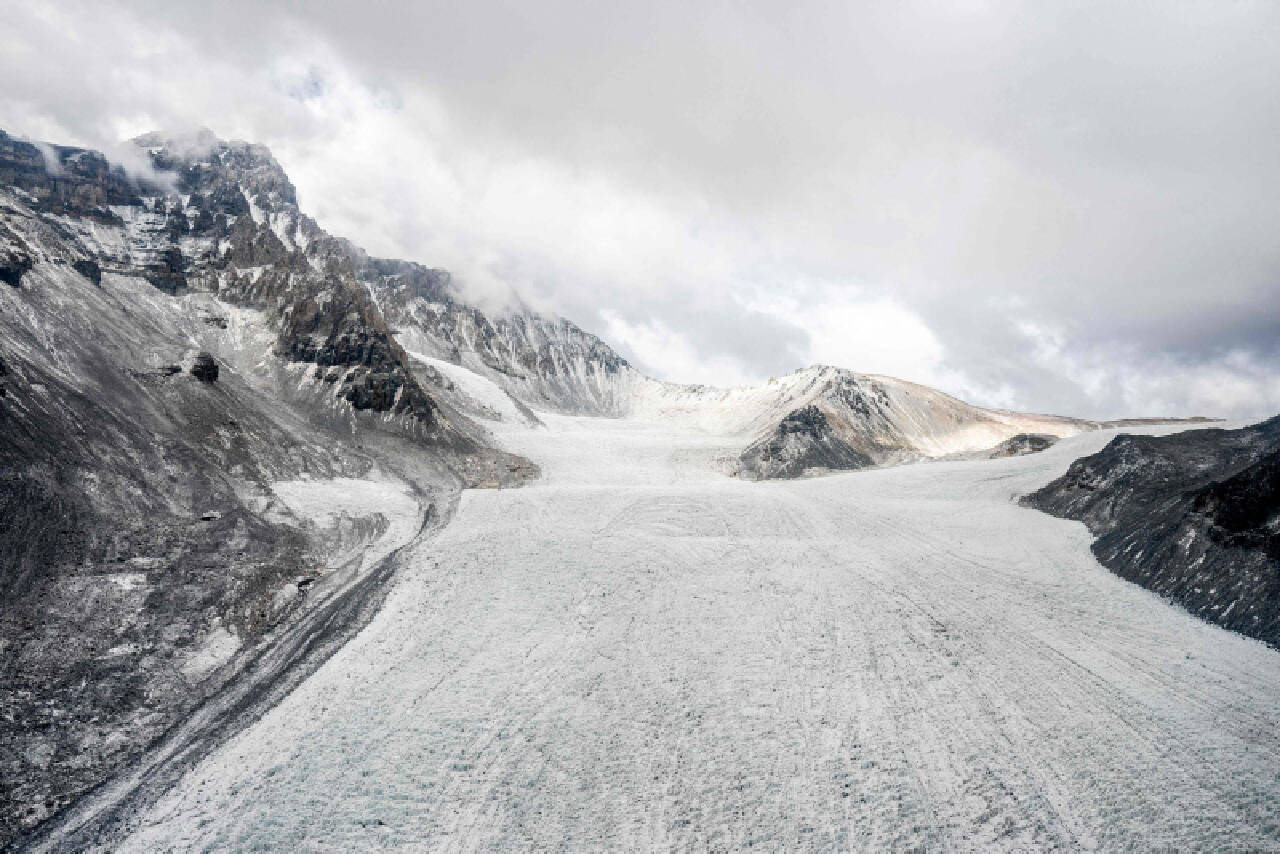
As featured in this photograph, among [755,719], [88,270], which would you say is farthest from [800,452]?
[88,270]

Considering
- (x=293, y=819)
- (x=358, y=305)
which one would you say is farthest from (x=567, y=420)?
(x=293, y=819)

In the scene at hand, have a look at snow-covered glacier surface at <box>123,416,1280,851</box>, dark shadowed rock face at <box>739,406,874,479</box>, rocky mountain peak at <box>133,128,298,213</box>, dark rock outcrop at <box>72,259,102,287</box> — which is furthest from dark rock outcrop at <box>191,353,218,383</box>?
rocky mountain peak at <box>133,128,298,213</box>

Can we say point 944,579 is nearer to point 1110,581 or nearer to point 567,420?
point 1110,581

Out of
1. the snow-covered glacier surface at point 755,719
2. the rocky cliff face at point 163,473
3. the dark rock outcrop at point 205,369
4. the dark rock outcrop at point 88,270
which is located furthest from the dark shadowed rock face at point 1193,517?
the dark rock outcrop at point 88,270

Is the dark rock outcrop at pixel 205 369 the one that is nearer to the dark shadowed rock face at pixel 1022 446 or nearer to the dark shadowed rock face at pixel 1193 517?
the dark shadowed rock face at pixel 1193 517

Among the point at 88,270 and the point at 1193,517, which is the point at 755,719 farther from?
the point at 88,270

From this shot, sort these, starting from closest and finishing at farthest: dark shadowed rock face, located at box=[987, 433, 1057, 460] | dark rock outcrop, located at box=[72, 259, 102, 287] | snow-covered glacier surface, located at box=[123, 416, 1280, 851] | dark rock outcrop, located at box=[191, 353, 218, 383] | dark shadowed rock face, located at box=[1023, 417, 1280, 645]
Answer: snow-covered glacier surface, located at box=[123, 416, 1280, 851], dark shadowed rock face, located at box=[1023, 417, 1280, 645], dark rock outcrop, located at box=[191, 353, 218, 383], dark rock outcrop, located at box=[72, 259, 102, 287], dark shadowed rock face, located at box=[987, 433, 1057, 460]

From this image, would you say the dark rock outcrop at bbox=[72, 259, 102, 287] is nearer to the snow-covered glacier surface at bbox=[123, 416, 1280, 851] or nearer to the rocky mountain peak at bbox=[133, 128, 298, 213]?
the snow-covered glacier surface at bbox=[123, 416, 1280, 851]
